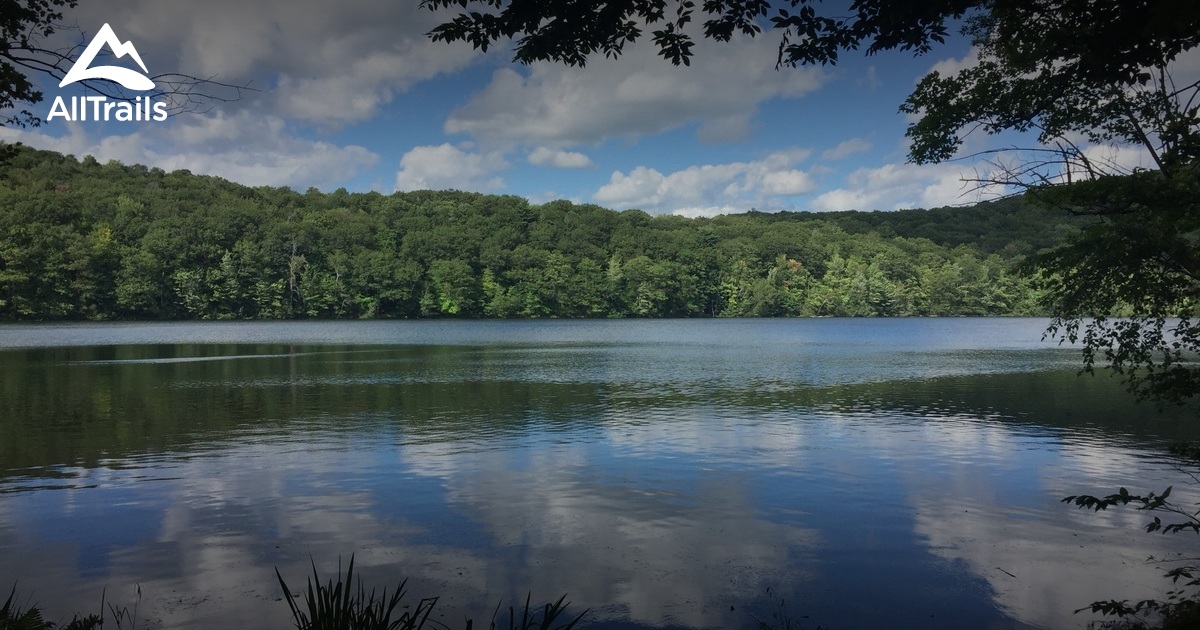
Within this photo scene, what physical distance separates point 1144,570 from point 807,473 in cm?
679

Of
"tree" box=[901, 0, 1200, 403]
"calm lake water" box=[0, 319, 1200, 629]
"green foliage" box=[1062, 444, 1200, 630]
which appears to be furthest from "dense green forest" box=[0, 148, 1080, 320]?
"green foliage" box=[1062, 444, 1200, 630]

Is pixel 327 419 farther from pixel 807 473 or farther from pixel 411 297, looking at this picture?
pixel 411 297

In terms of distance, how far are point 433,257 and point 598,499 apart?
142845mm

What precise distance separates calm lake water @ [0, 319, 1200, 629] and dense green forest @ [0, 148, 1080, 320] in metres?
97.5

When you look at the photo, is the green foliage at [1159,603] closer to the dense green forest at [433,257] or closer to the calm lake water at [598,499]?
the calm lake water at [598,499]

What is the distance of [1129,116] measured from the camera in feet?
47.2

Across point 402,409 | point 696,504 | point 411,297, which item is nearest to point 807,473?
point 696,504

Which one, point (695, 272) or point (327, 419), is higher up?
point (695, 272)

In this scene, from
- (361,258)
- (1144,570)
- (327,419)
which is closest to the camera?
(1144,570)

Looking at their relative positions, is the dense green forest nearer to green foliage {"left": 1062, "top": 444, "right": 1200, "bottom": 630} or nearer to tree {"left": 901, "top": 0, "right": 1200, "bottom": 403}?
tree {"left": 901, "top": 0, "right": 1200, "bottom": 403}

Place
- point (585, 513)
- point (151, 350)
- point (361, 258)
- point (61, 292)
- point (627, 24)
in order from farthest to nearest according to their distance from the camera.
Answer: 1. point (361, 258)
2. point (61, 292)
3. point (151, 350)
4. point (585, 513)
5. point (627, 24)

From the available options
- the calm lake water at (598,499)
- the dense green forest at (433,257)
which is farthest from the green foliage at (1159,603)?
the dense green forest at (433,257)

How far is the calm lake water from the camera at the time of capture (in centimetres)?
986

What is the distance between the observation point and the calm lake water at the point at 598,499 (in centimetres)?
986
